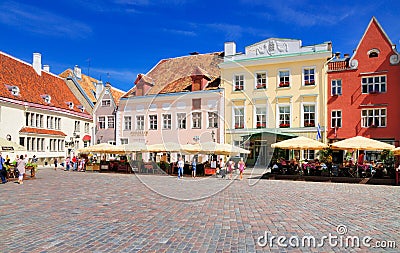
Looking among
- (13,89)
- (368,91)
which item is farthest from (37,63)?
(368,91)

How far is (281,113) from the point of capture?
101 feet

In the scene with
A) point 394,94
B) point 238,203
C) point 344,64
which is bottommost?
point 238,203

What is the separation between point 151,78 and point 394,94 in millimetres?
23697

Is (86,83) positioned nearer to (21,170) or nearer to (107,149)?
(107,149)

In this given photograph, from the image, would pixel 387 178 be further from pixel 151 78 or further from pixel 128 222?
pixel 151 78

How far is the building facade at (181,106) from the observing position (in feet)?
96.6

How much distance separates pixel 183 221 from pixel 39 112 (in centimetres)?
3152

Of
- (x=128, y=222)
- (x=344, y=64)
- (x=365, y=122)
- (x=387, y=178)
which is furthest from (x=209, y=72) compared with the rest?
(x=128, y=222)

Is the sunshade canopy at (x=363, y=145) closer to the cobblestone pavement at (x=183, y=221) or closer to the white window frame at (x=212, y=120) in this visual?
the cobblestone pavement at (x=183, y=221)

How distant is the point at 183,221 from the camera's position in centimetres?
860

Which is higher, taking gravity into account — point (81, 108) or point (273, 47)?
point (273, 47)

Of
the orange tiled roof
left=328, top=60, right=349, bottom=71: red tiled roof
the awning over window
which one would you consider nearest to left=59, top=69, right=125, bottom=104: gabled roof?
the orange tiled roof

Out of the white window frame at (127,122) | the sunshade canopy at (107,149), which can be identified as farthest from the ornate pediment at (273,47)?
the sunshade canopy at (107,149)

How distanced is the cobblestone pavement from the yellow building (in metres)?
17.0
